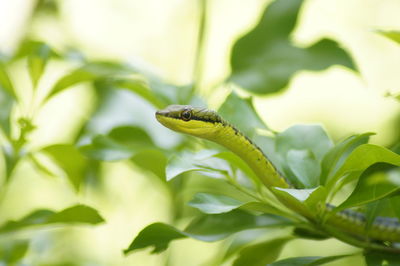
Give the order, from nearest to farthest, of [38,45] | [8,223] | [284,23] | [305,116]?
[8,223] < [38,45] < [284,23] < [305,116]

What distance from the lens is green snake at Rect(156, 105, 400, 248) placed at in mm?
1059

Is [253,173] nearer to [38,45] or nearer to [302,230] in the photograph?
[302,230]

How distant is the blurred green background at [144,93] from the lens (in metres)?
1.60

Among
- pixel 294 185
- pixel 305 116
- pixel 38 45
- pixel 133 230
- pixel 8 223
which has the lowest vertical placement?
pixel 133 230

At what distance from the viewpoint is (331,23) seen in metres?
3.94

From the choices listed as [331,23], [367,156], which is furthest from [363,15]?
[367,156]

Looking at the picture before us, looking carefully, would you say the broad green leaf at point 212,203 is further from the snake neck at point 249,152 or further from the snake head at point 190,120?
the snake head at point 190,120

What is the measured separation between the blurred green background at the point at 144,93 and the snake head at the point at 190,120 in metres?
0.11

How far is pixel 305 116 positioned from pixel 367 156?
8.97 ft

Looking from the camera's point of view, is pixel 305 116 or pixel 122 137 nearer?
pixel 122 137

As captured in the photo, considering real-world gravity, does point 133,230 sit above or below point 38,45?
below

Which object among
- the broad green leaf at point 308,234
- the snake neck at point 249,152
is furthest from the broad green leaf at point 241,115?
the broad green leaf at point 308,234

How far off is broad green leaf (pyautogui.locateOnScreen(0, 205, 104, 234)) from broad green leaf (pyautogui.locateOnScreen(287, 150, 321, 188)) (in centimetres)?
39

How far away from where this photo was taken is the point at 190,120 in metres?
1.22
